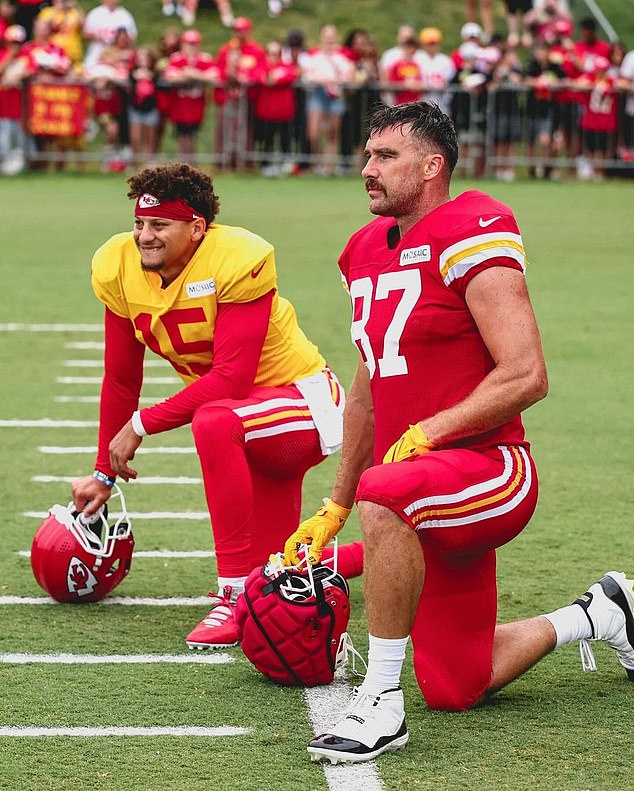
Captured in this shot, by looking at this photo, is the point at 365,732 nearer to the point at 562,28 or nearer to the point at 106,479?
the point at 106,479

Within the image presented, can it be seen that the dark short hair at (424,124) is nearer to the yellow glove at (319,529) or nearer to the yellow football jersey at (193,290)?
Result: the yellow football jersey at (193,290)

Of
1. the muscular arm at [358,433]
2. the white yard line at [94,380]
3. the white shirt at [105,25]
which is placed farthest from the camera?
the white shirt at [105,25]

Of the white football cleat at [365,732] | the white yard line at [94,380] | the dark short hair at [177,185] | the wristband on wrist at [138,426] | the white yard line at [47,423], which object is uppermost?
the dark short hair at [177,185]

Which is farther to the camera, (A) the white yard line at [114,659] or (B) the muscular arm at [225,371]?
(B) the muscular arm at [225,371]

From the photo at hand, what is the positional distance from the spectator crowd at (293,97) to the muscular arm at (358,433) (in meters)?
16.4

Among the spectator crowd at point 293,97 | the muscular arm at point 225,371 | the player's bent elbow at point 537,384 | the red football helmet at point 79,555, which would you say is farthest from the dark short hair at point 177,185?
the spectator crowd at point 293,97

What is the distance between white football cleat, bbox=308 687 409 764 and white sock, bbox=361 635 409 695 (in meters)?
0.02

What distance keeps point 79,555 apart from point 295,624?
1.06 metres

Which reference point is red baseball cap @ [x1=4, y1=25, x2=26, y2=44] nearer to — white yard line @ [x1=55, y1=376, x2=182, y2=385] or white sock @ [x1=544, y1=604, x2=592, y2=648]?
white yard line @ [x1=55, y1=376, x2=182, y2=385]

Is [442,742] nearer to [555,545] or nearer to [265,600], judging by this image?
[265,600]

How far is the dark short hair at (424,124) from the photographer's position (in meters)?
4.08

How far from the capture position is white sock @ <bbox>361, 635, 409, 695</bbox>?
378 centimetres

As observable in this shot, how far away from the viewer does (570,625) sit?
4.24 meters

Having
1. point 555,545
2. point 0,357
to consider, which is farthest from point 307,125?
point 555,545
